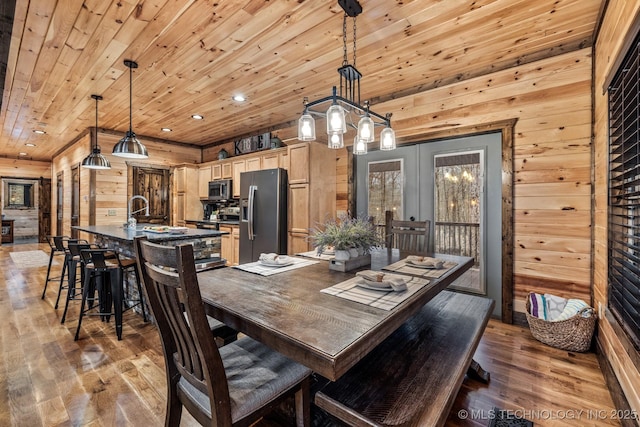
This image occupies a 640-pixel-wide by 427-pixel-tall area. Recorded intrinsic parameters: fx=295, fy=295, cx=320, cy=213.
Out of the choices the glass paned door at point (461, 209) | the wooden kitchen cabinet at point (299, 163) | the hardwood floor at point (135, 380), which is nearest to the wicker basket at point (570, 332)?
the hardwood floor at point (135, 380)

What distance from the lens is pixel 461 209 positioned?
11.4ft

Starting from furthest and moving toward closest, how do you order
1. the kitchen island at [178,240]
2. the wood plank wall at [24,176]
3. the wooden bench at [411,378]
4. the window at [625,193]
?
the wood plank wall at [24,176] → the kitchen island at [178,240] → the window at [625,193] → the wooden bench at [411,378]

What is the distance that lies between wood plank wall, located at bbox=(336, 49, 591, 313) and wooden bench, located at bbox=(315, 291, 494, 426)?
1388 millimetres

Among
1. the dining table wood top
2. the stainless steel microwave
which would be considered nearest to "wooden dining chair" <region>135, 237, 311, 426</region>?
the dining table wood top

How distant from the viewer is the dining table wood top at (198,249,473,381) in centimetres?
91

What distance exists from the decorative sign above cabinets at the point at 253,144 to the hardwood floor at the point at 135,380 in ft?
11.5

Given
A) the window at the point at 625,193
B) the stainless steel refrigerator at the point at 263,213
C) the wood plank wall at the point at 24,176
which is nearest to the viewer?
the window at the point at 625,193

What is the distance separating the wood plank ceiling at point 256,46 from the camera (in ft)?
7.30

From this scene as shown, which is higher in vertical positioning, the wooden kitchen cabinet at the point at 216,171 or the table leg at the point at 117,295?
the wooden kitchen cabinet at the point at 216,171

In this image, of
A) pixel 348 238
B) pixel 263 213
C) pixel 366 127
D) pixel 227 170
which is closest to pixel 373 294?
pixel 348 238

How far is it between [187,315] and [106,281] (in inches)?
109

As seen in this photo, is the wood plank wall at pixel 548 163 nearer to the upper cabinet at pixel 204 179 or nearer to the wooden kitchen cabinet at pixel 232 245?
the wooden kitchen cabinet at pixel 232 245

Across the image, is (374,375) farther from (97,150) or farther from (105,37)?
(97,150)

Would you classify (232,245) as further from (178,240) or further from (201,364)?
(201,364)
